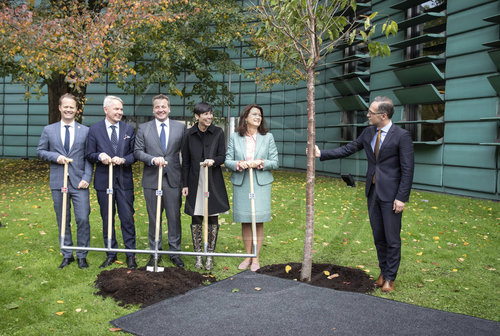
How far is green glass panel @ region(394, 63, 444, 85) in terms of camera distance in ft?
44.1

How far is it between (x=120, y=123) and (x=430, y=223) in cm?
611

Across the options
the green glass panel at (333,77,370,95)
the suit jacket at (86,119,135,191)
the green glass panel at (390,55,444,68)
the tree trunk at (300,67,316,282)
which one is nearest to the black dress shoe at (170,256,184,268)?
the suit jacket at (86,119,135,191)

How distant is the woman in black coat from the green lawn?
0.29m

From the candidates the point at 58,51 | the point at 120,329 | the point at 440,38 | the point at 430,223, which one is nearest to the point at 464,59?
the point at 440,38

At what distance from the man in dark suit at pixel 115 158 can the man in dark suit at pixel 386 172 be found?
2236 millimetres

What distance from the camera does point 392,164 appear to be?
4.45 m

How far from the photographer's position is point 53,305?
13.7ft

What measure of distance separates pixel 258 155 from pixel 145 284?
1768mm

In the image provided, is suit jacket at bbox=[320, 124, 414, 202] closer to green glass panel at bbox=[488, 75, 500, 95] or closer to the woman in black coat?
the woman in black coat

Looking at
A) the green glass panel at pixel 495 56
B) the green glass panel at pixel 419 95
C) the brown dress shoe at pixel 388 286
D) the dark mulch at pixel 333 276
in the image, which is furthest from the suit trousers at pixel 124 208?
the green glass panel at pixel 419 95

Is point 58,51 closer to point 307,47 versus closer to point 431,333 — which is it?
point 307,47

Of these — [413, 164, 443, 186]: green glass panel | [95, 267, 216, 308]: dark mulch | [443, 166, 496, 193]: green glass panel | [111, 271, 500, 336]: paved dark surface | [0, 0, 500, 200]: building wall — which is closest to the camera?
[111, 271, 500, 336]: paved dark surface

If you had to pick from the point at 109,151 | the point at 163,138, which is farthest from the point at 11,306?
the point at 163,138

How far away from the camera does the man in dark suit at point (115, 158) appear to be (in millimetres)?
5199
